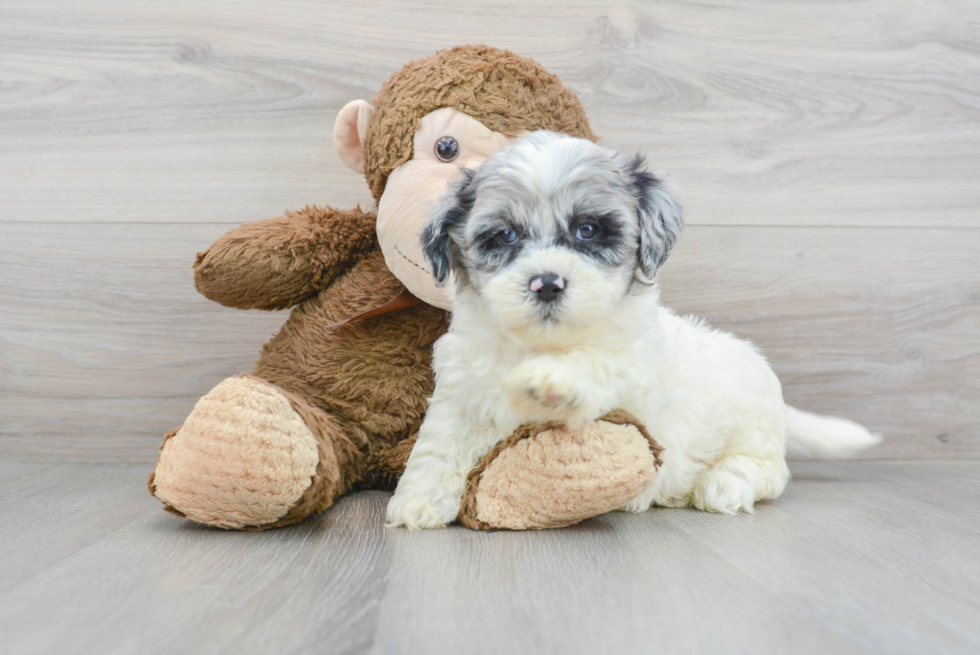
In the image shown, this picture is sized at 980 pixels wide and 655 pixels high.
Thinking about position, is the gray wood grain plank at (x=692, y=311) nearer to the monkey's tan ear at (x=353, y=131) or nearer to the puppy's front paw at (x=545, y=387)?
the monkey's tan ear at (x=353, y=131)

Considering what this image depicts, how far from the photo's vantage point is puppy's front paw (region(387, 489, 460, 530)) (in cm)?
121

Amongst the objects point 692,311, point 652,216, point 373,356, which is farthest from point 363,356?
point 692,311

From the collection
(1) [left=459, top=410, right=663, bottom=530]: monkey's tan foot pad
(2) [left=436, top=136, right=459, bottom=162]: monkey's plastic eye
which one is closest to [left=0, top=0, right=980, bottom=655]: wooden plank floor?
(2) [left=436, top=136, right=459, bottom=162]: monkey's plastic eye

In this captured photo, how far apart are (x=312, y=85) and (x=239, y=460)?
112cm

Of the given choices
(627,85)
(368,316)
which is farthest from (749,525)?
(627,85)

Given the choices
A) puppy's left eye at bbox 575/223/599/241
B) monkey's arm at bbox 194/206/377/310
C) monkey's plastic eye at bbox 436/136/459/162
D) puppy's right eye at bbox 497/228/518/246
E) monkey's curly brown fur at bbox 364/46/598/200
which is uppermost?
monkey's curly brown fur at bbox 364/46/598/200

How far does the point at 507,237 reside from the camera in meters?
1.15

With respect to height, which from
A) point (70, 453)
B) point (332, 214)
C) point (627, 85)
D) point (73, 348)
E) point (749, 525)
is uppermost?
point (627, 85)

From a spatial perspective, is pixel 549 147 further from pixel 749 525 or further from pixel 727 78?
pixel 727 78

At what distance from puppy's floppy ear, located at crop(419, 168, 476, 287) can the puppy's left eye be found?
0.18m

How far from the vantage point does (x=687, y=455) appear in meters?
1.38

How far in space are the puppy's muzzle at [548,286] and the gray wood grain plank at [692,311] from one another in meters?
0.95

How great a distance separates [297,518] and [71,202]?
1202 mm

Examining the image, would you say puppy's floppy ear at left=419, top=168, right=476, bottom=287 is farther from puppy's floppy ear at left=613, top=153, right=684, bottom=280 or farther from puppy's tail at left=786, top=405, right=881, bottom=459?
puppy's tail at left=786, top=405, right=881, bottom=459
